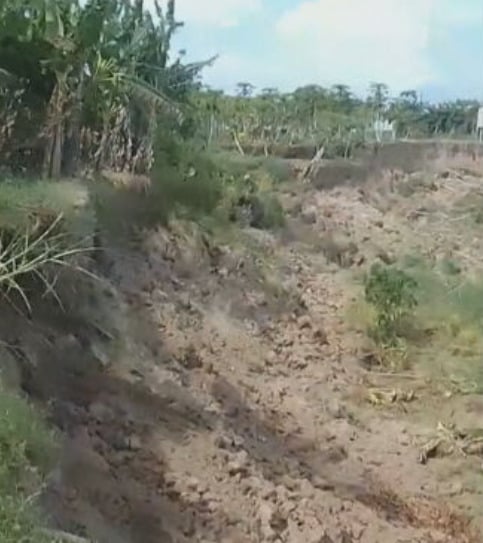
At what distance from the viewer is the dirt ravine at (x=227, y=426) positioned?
7.51m

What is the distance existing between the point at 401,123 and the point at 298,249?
9.98m

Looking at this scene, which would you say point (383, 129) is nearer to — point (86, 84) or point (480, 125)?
point (480, 125)

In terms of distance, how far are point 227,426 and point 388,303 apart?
11.5ft

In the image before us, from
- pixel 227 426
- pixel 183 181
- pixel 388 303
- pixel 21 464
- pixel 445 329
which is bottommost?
pixel 227 426

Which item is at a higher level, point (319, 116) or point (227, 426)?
point (319, 116)

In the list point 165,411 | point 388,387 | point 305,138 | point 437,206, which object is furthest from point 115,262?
point 305,138

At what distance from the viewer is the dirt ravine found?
7508 mm

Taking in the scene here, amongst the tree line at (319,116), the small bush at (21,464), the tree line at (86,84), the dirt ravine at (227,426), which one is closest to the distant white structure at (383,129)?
the tree line at (319,116)

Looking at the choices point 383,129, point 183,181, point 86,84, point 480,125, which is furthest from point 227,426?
point 383,129

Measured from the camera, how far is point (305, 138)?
64.7 feet

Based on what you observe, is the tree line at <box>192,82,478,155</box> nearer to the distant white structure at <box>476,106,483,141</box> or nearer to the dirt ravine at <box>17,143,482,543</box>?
the distant white structure at <box>476,106,483,141</box>

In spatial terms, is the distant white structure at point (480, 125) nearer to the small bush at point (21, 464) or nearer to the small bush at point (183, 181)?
the small bush at point (183, 181)

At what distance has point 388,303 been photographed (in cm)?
1208

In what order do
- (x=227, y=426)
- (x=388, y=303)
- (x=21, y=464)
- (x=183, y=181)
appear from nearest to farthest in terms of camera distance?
(x=21, y=464)
(x=227, y=426)
(x=388, y=303)
(x=183, y=181)
